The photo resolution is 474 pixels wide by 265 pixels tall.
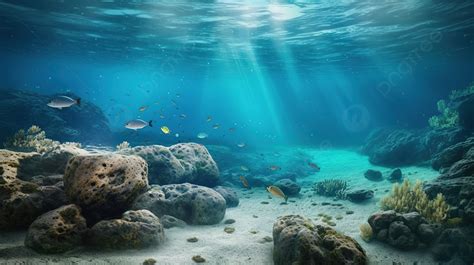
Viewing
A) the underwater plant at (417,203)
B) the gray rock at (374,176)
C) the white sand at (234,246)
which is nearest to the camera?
the white sand at (234,246)

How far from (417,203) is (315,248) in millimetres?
5737

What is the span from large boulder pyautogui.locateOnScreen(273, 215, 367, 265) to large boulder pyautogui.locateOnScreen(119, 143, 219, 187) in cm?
700

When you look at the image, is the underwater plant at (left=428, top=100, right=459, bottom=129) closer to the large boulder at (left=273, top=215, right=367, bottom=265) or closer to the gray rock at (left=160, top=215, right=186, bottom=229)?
the large boulder at (left=273, top=215, right=367, bottom=265)

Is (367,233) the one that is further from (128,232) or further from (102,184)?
(102,184)

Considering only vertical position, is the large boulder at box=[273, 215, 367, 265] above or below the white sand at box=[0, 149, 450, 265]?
above

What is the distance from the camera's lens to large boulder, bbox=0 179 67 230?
251 inches

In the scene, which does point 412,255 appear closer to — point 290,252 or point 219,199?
point 290,252

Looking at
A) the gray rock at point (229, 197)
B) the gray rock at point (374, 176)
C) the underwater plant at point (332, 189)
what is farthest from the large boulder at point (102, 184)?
the gray rock at point (374, 176)

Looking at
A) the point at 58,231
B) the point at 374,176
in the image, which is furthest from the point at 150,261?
the point at 374,176

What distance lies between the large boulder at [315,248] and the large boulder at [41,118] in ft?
71.4

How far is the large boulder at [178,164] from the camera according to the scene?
40.5ft

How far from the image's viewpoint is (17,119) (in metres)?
22.3

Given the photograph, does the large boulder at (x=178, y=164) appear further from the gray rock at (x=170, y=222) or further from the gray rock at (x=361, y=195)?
the gray rock at (x=361, y=195)

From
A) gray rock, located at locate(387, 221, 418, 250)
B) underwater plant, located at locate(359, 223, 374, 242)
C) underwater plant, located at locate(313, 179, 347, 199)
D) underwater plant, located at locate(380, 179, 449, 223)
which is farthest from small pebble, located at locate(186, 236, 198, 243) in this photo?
underwater plant, located at locate(313, 179, 347, 199)
